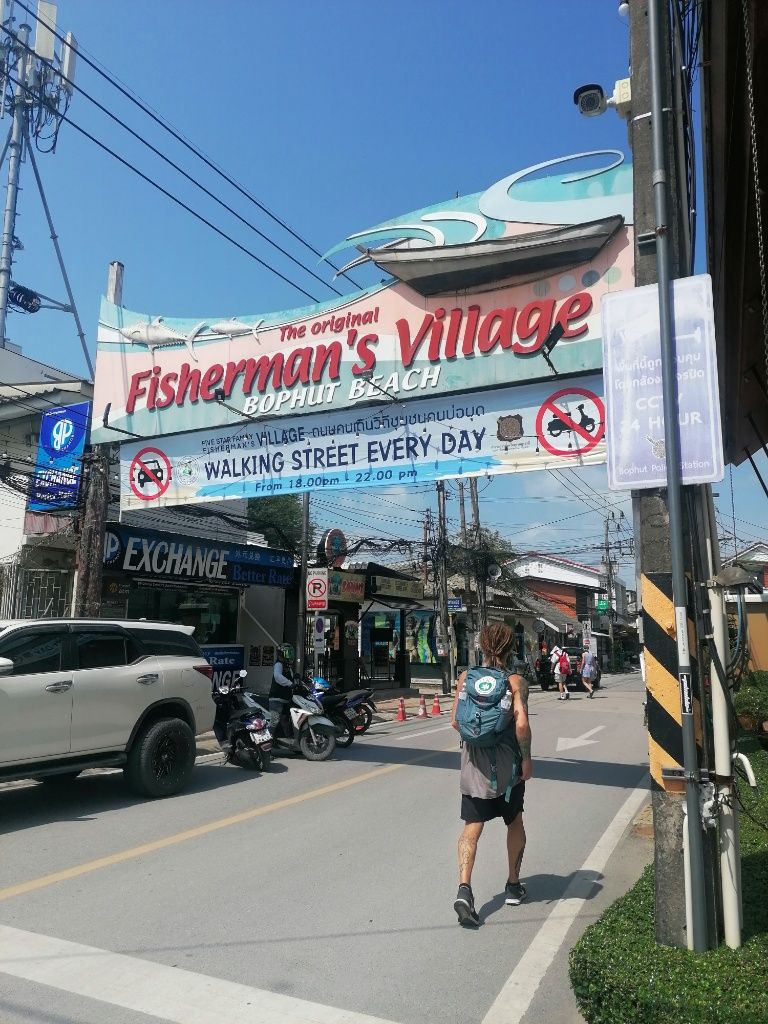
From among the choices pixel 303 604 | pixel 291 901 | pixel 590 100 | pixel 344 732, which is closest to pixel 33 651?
pixel 291 901

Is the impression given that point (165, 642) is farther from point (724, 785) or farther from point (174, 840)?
point (724, 785)

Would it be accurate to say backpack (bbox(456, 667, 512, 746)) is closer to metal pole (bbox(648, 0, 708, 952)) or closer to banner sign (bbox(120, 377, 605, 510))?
metal pole (bbox(648, 0, 708, 952))

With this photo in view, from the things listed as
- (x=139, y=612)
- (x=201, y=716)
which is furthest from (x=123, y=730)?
(x=139, y=612)

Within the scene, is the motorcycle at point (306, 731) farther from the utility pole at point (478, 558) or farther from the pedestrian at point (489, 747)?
the utility pole at point (478, 558)

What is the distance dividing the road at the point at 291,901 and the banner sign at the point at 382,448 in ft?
13.3

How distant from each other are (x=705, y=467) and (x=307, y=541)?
16068mm

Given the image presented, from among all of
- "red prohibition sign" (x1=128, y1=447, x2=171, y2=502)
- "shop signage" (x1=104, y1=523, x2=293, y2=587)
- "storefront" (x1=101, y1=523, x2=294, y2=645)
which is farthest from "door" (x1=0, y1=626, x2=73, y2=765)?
"shop signage" (x1=104, y1=523, x2=293, y2=587)

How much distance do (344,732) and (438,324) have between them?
23.2ft

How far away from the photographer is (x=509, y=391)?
9648 millimetres

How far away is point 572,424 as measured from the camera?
9172 millimetres

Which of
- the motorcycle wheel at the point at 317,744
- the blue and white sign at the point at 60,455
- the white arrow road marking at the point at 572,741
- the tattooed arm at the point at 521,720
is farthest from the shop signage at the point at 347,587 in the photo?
the tattooed arm at the point at 521,720

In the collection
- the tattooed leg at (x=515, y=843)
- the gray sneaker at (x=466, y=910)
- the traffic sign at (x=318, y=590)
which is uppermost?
the traffic sign at (x=318, y=590)

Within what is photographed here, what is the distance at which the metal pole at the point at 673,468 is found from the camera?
346cm

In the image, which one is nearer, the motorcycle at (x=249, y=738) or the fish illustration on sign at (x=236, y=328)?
the motorcycle at (x=249, y=738)
